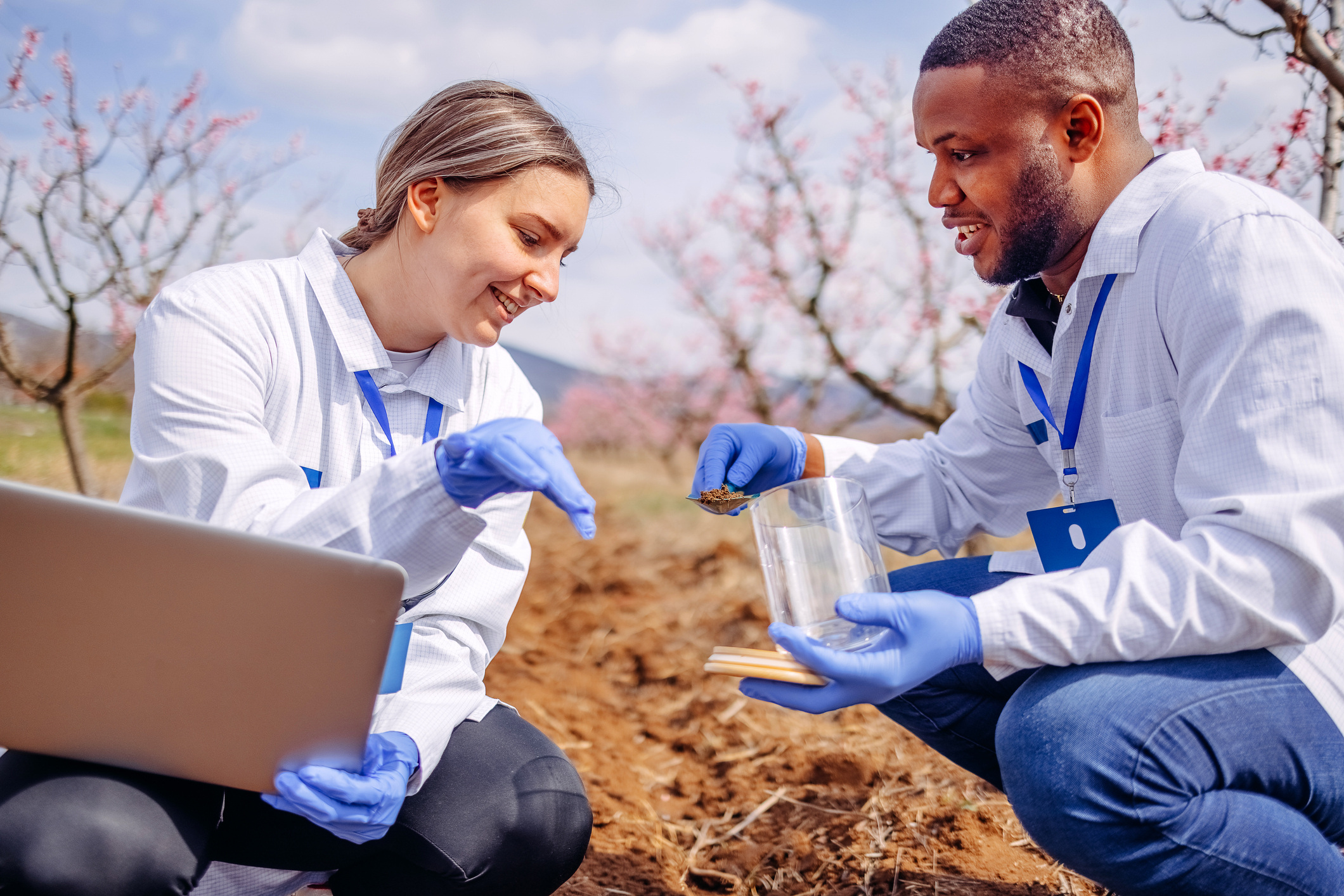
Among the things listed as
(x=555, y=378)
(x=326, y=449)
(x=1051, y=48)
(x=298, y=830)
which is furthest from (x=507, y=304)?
(x=555, y=378)

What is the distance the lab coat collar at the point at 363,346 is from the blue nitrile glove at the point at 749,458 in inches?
19.3

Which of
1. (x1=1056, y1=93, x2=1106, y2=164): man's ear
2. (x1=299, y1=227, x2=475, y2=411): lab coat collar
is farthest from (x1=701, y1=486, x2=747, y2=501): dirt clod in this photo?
(x1=1056, y1=93, x2=1106, y2=164): man's ear

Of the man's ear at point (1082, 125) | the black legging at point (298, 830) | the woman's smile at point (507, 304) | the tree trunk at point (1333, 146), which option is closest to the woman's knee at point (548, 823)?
the black legging at point (298, 830)

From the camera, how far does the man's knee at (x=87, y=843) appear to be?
1207 millimetres

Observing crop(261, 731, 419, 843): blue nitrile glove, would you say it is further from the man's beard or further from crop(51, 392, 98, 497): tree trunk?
crop(51, 392, 98, 497): tree trunk

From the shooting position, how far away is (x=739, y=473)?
1903 millimetres

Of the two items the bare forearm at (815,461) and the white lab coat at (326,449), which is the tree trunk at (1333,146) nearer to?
the bare forearm at (815,461)

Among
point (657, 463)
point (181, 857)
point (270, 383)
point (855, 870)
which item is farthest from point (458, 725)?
point (657, 463)

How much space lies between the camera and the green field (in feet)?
15.0

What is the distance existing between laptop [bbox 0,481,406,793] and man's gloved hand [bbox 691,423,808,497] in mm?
821

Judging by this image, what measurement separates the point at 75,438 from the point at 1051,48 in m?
3.38

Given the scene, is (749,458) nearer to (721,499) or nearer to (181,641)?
(721,499)

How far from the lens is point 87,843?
123cm

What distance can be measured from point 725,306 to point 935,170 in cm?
542
